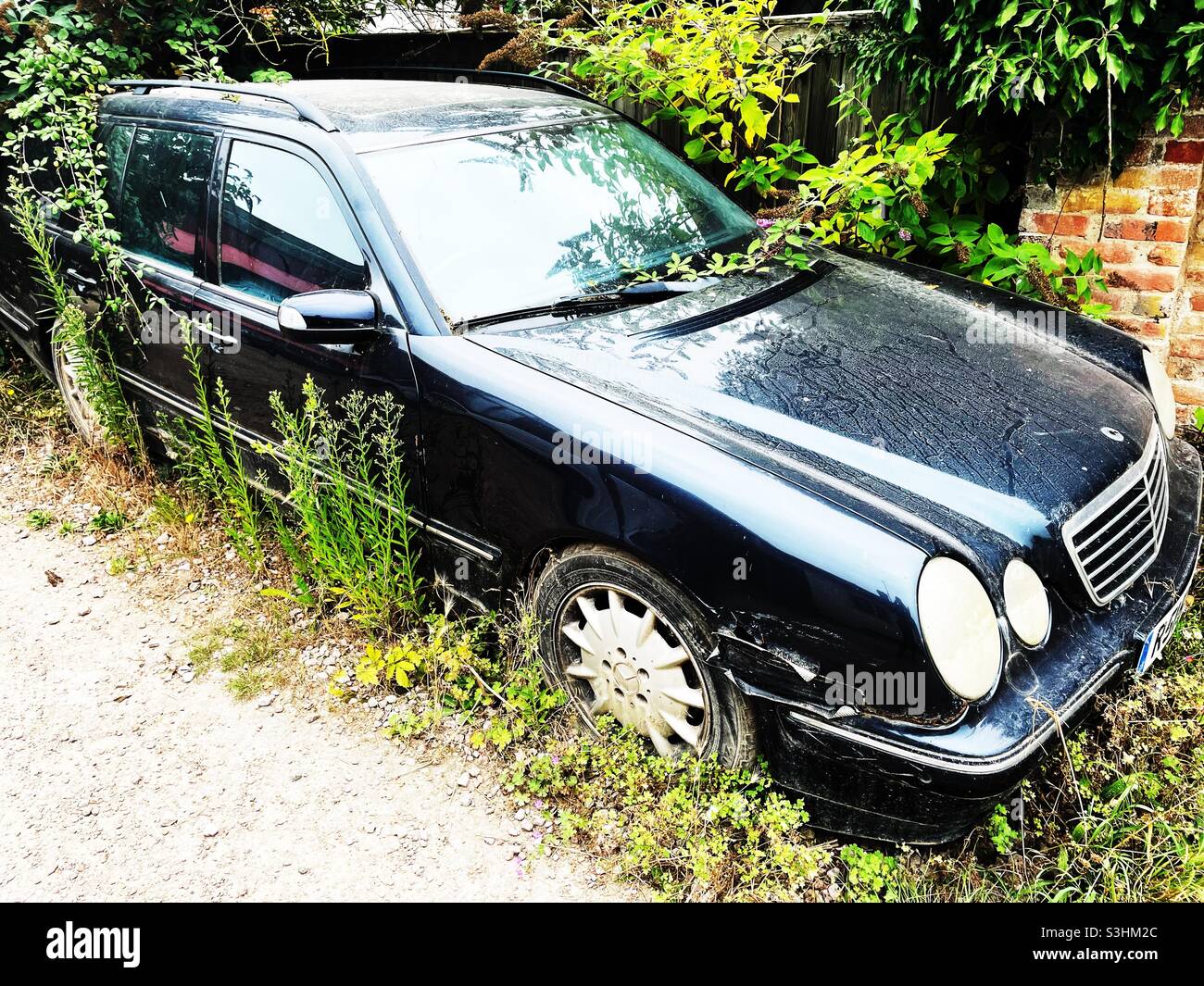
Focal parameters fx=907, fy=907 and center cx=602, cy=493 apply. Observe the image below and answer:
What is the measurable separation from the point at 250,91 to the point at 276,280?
86cm

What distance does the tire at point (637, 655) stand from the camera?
7.63ft

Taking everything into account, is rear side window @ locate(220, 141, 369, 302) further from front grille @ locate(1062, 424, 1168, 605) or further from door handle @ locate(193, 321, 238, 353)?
front grille @ locate(1062, 424, 1168, 605)

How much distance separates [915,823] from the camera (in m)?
2.12

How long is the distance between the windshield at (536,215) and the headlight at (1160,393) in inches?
57.4

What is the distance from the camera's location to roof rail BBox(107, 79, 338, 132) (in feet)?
10.1

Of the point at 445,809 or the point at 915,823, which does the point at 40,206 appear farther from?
the point at 915,823

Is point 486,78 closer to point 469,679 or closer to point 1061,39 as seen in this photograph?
point 1061,39

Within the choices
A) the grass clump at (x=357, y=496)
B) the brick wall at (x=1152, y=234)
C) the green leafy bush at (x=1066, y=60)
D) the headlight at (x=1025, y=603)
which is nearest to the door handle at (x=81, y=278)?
the grass clump at (x=357, y=496)

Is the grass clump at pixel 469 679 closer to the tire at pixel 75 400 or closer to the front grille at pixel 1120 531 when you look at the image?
the front grille at pixel 1120 531

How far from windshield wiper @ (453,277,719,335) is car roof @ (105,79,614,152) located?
0.75 m

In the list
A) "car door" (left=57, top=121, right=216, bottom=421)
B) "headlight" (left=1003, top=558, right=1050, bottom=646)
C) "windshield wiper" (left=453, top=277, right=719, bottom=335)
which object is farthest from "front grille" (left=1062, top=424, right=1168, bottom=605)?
"car door" (left=57, top=121, right=216, bottom=421)

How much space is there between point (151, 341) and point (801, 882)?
3260mm

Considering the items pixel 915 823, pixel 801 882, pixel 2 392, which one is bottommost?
pixel 801 882
